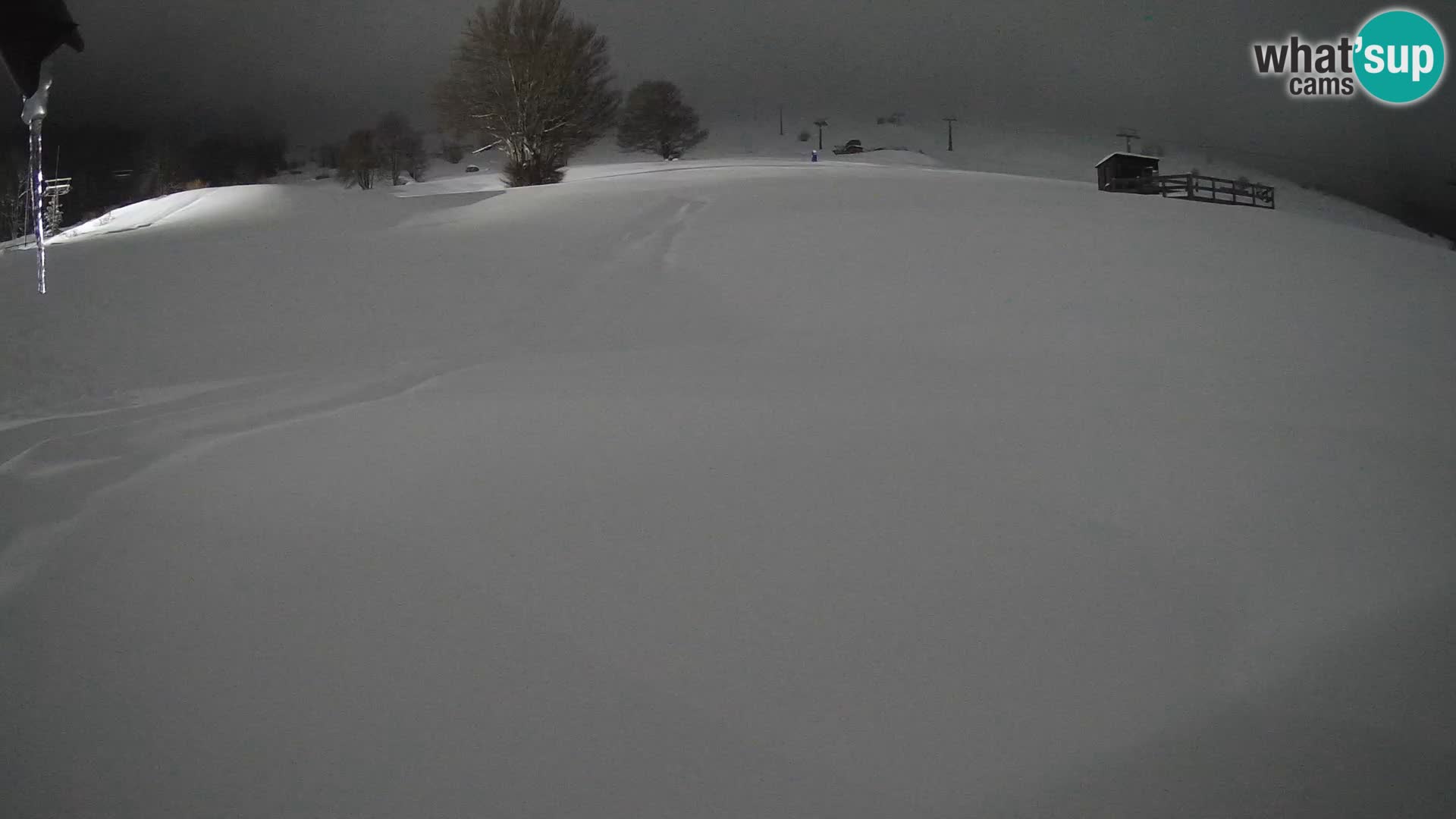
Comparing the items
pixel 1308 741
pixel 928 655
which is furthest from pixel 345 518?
pixel 1308 741

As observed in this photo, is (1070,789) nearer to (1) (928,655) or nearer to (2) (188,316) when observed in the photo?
(1) (928,655)

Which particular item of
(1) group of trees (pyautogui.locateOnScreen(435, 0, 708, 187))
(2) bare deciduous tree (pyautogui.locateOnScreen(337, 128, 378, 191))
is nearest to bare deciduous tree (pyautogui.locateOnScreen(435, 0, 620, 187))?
(1) group of trees (pyautogui.locateOnScreen(435, 0, 708, 187))

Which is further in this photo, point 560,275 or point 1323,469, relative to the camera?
point 560,275

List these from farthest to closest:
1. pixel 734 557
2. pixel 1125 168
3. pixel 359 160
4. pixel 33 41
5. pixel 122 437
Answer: pixel 359 160
pixel 1125 168
pixel 122 437
pixel 734 557
pixel 33 41

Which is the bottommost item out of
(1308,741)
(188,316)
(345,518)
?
(1308,741)

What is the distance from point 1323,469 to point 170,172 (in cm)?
4561

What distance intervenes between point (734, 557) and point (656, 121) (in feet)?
144

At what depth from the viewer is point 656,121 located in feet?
147

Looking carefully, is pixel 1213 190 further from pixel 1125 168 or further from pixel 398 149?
pixel 398 149

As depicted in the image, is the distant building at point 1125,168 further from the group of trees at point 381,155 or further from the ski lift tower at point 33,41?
the group of trees at point 381,155

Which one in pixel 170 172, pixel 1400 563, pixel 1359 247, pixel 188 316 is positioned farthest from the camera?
pixel 170 172

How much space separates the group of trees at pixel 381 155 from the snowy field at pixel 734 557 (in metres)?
37.0

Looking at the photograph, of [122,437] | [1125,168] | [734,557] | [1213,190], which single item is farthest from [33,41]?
[1125,168]

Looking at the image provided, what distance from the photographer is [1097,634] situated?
12.3 ft
